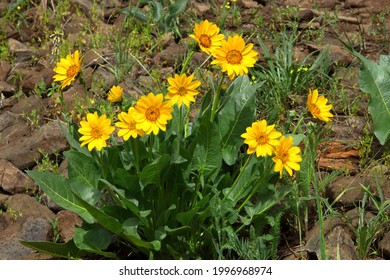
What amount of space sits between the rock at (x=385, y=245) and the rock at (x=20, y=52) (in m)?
2.42

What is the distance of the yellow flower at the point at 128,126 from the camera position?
263 centimetres

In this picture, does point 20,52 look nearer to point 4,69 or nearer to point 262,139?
point 4,69

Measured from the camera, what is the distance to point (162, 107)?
2625mm

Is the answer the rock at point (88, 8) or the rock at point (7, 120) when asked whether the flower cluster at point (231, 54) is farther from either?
the rock at point (88, 8)

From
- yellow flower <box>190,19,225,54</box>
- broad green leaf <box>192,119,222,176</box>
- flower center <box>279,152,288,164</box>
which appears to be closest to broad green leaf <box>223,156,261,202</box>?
broad green leaf <box>192,119,222,176</box>

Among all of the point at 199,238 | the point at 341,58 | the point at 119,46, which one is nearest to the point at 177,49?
the point at 119,46

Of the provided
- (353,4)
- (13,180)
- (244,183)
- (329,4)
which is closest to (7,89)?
(13,180)

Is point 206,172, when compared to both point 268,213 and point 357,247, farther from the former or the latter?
point 357,247

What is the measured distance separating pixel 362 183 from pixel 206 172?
2.55 feet

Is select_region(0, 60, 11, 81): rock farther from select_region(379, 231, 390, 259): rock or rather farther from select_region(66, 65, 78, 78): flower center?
select_region(379, 231, 390, 259): rock

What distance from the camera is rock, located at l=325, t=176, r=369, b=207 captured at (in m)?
3.25

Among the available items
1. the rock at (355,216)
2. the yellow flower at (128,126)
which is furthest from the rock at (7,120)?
the rock at (355,216)

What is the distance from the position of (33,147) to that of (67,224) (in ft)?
1.93

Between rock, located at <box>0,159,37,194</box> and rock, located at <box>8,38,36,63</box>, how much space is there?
3.53ft
